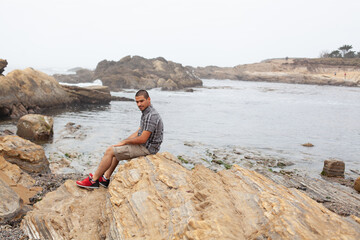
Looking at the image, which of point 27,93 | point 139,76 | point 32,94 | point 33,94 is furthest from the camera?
point 139,76

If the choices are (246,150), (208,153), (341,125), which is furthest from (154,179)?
(341,125)

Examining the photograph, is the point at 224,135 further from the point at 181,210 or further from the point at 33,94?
the point at 33,94

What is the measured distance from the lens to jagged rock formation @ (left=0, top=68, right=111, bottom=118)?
20.5m

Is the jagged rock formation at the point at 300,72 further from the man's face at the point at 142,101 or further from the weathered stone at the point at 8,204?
the weathered stone at the point at 8,204

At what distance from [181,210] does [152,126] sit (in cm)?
269

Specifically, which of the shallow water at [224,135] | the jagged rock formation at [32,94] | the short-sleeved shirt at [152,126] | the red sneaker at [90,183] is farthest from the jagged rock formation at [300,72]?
the red sneaker at [90,183]

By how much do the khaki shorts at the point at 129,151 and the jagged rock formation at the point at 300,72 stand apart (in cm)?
9719

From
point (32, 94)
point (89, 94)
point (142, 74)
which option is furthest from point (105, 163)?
point (142, 74)

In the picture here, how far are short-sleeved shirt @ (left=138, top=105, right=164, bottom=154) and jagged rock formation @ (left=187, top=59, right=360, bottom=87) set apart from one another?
96976 millimetres

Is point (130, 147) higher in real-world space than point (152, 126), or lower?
lower

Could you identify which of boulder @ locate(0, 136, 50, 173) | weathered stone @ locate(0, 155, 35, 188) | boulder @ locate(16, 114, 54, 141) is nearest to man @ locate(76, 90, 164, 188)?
weathered stone @ locate(0, 155, 35, 188)

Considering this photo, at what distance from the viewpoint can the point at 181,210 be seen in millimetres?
4070

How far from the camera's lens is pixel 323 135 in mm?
20031

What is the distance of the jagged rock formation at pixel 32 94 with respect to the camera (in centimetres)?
2045
